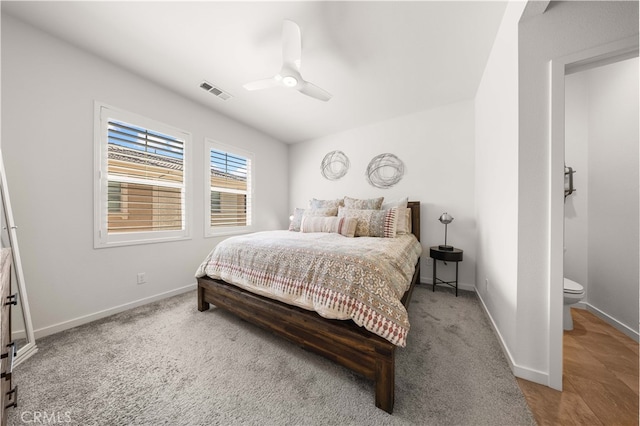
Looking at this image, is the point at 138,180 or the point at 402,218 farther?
the point at 402,218

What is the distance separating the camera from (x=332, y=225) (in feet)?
8.53

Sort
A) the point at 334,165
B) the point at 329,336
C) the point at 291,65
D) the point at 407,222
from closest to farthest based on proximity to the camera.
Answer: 1. the point at 329,336
2. the point at 291,65
3. the point at 407,222
4. the point at 334,165

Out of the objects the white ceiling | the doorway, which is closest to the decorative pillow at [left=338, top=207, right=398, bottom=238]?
the doorway

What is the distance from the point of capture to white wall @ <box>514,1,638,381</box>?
1259 mm

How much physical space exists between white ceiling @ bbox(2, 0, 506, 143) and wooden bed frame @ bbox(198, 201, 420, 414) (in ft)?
7.29

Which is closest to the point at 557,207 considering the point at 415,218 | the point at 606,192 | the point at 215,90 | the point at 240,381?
the point at 606,192

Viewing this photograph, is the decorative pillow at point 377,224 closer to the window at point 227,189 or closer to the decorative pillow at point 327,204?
the decorative pillow at point 327,204

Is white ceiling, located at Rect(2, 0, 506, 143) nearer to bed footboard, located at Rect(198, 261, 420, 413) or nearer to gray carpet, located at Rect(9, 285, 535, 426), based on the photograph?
bed footboard, located at Rect(198, 261, 420, 413)

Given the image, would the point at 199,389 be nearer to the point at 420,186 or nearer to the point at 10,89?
the point at 10,89

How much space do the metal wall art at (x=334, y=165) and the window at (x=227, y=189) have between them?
1.34m

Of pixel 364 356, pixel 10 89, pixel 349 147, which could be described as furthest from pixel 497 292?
pixel 10 89

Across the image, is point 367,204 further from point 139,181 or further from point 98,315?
point 98,315

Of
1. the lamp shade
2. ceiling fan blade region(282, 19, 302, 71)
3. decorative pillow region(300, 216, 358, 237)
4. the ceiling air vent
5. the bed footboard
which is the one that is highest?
the ceiling air vent

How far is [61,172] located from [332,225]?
2.60 metres
